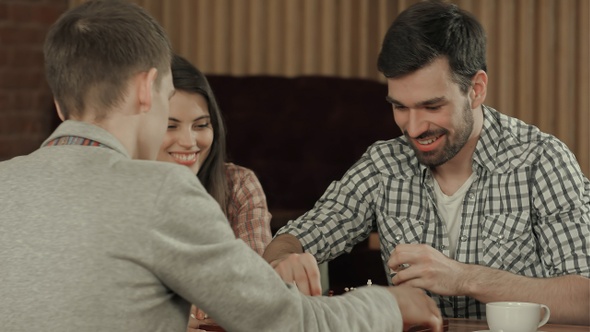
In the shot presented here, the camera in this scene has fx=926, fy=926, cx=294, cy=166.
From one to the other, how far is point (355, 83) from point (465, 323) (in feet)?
7.82

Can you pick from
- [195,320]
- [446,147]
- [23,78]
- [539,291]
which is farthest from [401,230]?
[23,78]

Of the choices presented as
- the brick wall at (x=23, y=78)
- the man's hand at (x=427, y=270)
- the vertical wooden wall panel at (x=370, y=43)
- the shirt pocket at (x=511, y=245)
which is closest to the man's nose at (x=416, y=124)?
the shirt pocket at (x=511, y=245)

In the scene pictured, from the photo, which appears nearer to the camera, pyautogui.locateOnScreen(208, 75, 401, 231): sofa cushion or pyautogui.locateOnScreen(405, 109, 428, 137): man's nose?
pyautogui.locateOnScreen(405, 109, 428, 137): man's nose

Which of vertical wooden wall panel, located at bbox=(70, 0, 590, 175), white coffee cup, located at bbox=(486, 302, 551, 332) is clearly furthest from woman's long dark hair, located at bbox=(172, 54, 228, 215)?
vertical wooden wall panel, located at bbox=(70, 0, 590, 175)

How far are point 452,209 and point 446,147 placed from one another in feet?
0.53

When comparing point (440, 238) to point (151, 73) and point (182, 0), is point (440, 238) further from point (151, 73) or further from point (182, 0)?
point (182, 0)

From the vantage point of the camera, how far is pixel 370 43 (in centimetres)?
438

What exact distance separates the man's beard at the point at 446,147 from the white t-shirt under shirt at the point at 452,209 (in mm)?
83

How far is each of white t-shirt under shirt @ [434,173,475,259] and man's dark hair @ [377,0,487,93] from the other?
0.25 meters

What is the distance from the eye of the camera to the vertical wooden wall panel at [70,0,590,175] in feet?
13.6

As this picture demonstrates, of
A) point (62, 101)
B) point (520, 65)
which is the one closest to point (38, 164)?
point (62, 101)

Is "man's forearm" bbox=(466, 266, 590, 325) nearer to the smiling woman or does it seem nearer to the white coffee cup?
the white coffee cup

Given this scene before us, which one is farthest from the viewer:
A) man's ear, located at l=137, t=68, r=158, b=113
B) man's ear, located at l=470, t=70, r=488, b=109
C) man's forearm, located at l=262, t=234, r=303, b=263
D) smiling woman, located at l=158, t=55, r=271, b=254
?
smiling woman, located at l=158, t=55, r=271, b=254

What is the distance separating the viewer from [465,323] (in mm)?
1783
